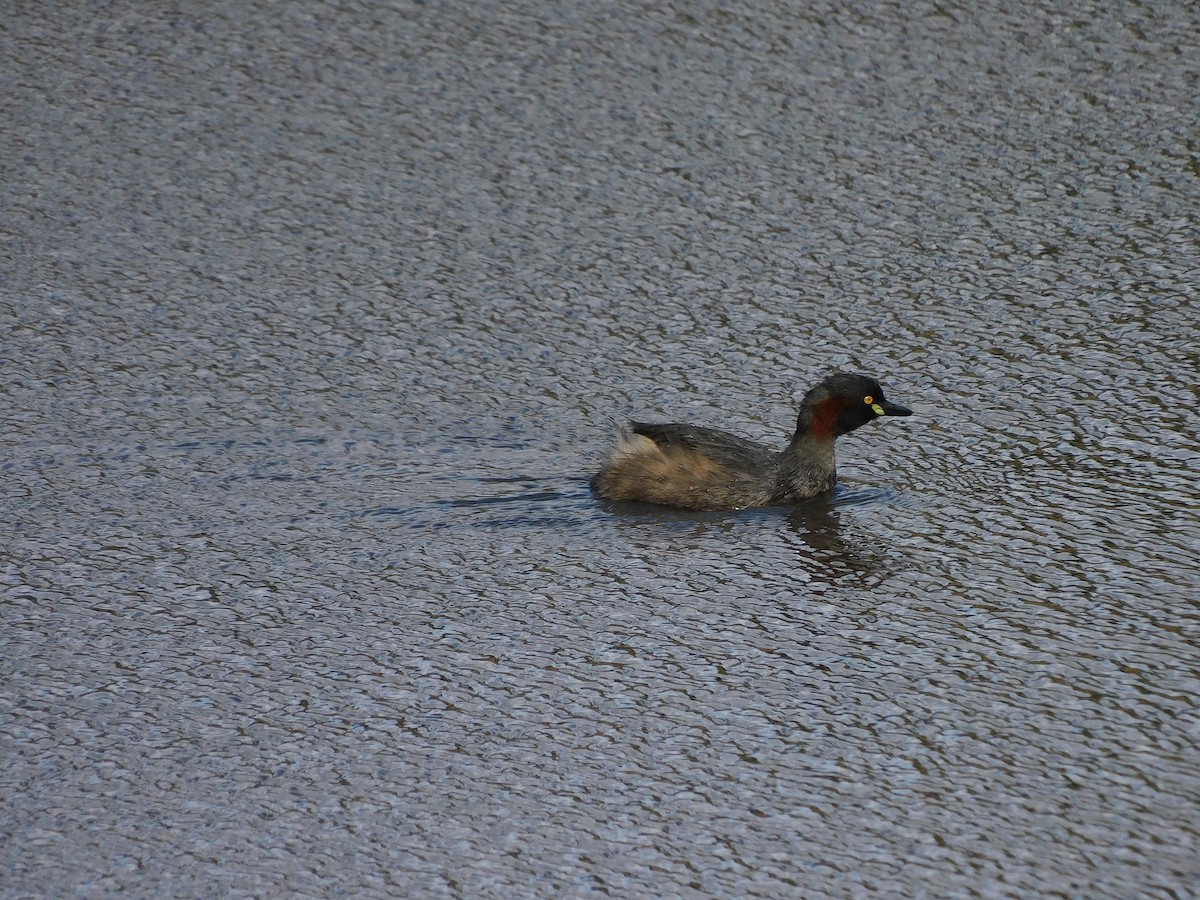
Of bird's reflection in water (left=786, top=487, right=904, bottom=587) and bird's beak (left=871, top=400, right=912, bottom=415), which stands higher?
bird's beak (left=871, top=400, right=912, bottom=415)

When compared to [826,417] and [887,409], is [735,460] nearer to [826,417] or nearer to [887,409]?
[826,417]

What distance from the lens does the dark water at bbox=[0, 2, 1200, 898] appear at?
187 inches

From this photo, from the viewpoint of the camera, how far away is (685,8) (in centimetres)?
1132

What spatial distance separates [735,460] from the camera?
710cm

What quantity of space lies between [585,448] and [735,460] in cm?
69

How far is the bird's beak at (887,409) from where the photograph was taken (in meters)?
7.29

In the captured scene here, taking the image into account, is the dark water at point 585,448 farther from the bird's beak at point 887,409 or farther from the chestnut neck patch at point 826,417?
the chestnut neck patch at point 826,417

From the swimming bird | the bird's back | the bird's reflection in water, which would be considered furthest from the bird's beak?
the bird's back

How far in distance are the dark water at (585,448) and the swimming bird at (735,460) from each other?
0.13 meters

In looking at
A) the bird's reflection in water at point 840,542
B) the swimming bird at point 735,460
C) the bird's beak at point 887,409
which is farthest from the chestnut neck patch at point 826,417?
the bird's reflection in water at point 840,542

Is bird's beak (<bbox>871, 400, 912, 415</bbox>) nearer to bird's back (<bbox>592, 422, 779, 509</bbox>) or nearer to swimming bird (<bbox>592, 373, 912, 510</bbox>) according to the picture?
swimming bird (<bbox>592, 373, 912, 510</bbox>)

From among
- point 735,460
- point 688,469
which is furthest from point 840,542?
point 688,469

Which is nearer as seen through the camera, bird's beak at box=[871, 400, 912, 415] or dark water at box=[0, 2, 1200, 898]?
dark water at box=[0, 2, 1200, 898]

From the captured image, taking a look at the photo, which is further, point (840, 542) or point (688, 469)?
point (688, 469)
